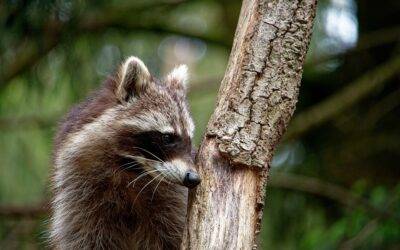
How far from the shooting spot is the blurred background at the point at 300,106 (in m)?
7.95

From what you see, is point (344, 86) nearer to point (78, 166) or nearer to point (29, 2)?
point (29, 2)

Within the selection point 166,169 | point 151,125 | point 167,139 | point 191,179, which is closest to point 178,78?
point 151,125

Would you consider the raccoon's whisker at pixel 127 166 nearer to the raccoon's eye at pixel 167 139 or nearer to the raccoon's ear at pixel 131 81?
the raccoon's eye at pixel 167 139

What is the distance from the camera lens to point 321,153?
8.83m

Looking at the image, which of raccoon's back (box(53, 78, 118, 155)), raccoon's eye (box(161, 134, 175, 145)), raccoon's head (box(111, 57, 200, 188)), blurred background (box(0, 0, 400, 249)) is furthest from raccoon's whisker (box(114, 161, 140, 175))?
blurred background (box(0, 0, 400, 249))

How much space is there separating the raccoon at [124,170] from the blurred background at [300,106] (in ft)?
7.35

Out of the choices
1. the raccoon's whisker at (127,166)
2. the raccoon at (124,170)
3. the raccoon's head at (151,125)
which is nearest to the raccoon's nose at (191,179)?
the raccoon's head at (151,125)

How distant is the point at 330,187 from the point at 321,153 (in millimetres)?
646

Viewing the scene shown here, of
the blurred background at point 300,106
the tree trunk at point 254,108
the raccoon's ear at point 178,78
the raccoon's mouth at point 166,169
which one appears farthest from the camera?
the blurred background at point 300,106

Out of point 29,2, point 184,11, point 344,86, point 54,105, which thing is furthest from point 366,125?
point 54,105

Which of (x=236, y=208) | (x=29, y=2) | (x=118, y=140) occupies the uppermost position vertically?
(x=29, y=2)

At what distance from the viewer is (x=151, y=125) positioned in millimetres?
5445

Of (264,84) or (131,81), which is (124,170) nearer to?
(131,81)

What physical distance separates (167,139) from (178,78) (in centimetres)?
73
